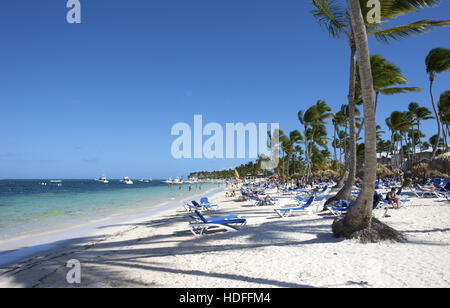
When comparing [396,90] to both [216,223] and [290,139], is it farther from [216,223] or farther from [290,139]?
[290,139]

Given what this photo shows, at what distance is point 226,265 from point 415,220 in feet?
20.2

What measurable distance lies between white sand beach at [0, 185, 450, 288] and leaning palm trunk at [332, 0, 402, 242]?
33 centimetres

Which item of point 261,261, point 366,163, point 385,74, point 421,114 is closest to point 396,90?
point 385,74

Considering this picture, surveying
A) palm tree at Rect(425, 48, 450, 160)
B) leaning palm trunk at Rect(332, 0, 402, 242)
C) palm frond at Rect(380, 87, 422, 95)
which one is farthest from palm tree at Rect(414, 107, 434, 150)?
leaning palm trunk at Rect(332, 0, 402, 242)

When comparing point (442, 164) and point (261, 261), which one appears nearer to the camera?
point (261, 261)

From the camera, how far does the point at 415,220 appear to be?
7.38 metres

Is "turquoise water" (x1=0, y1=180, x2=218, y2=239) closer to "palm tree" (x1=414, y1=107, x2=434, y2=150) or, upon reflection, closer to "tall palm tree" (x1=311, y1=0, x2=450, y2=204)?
"tall palm tree" (x1=311, y1=0, x2=450, y2=204)

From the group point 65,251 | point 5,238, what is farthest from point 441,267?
point 5,238

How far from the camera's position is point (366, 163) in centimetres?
561

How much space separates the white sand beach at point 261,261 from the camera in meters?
3.88

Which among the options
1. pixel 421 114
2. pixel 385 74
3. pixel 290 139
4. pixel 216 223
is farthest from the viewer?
pixel 290 139

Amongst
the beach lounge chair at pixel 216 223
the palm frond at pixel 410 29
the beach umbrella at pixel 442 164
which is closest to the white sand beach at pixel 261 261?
the beach lounge chair at pixel 216 223

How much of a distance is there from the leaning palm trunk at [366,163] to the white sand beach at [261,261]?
328 millimetres

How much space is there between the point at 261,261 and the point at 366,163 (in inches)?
126
